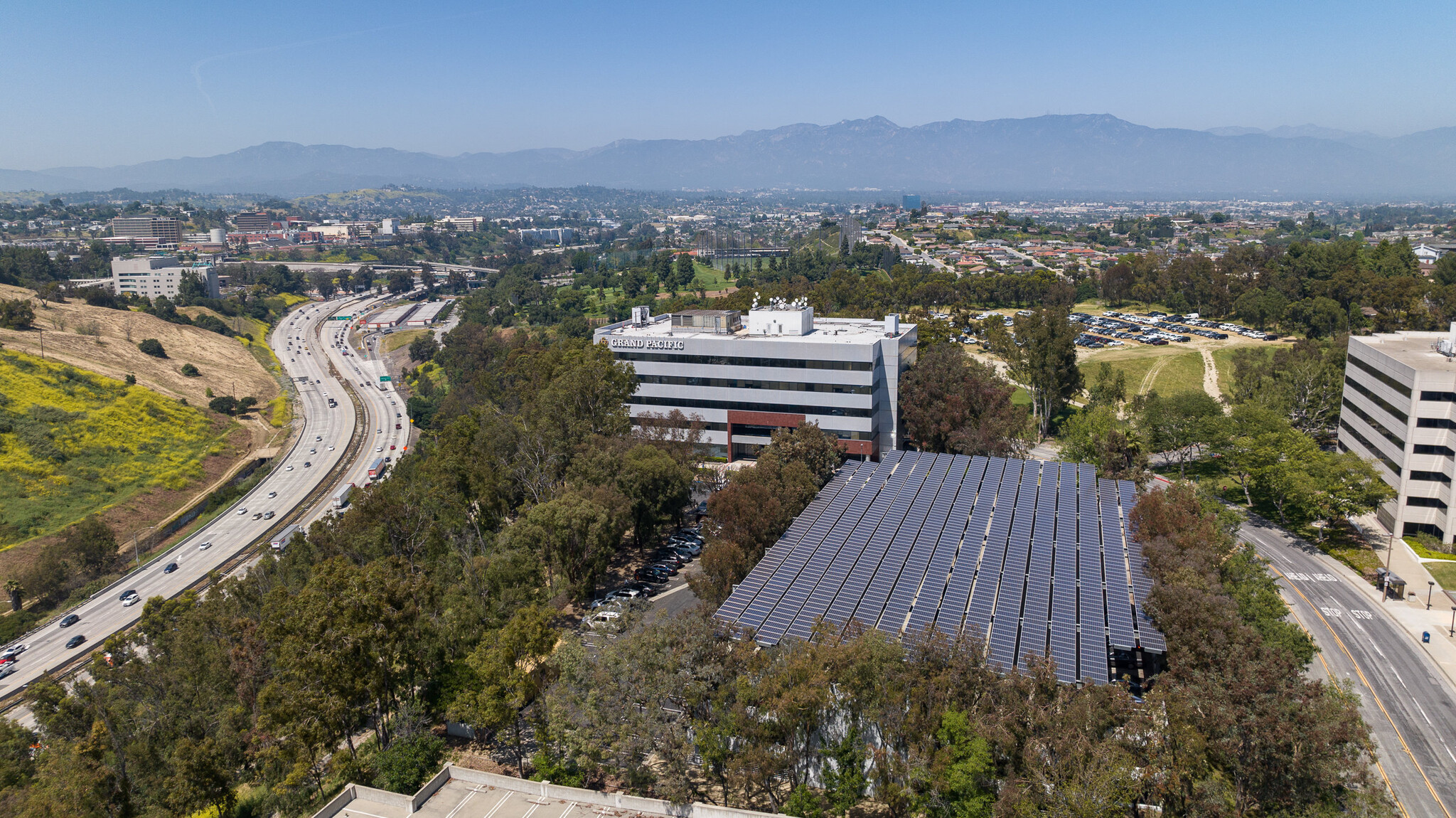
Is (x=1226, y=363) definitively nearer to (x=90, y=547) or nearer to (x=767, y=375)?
(x=767, y=375)

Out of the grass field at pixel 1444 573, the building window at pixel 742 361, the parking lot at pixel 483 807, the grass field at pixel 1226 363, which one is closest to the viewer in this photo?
the parking lot at pixel 483 807

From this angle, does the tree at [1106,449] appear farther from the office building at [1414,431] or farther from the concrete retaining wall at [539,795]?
the concrete retaining wall at [539,795]

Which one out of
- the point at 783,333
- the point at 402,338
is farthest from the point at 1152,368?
the point at 402,338

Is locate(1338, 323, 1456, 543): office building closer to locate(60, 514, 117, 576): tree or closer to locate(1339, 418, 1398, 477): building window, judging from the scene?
locate(1339, 418, 1398, 477): building window

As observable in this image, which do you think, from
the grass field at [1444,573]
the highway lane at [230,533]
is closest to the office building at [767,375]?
the grass field at [1444,573]

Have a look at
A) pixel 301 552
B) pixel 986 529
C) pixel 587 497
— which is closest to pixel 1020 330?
pixel 986 529

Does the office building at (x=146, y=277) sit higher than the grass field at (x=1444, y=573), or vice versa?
the office building at (x=146, y=277)
